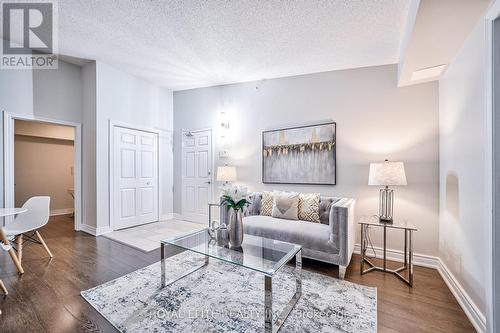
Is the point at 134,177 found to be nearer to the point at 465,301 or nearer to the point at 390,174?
the point at 390,174

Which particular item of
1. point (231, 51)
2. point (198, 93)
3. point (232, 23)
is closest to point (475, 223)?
point (232, 23)

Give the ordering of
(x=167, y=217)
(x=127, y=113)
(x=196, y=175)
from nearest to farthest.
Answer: (x=127, y=113), (x=196, y=175), (x=167, y=217)

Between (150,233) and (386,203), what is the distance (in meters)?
3.68

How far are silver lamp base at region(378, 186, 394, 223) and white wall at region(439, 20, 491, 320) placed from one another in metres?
0.49

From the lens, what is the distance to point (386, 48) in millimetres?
2611

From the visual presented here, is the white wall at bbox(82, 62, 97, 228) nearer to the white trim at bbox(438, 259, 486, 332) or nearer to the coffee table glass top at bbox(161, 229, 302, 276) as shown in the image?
the coffee table glass top at bbox(161, 229, 302, 276)

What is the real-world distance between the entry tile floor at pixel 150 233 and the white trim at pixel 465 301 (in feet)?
11.0

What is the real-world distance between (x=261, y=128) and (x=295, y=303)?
9.09 feet

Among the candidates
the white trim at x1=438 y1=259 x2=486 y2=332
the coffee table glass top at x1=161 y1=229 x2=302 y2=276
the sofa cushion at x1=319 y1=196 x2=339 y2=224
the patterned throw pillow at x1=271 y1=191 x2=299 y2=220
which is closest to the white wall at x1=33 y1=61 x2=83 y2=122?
the coffee table glass top at x1=161 y1=229 x2=302 y2=276

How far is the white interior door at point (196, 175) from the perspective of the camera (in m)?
4.43

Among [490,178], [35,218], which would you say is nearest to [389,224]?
[490,178]

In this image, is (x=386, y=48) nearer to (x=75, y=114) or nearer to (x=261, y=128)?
(x=261, y=128)

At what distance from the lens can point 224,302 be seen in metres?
1.80

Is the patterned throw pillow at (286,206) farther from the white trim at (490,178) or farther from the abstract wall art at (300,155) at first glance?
the white trim at (490,178)
